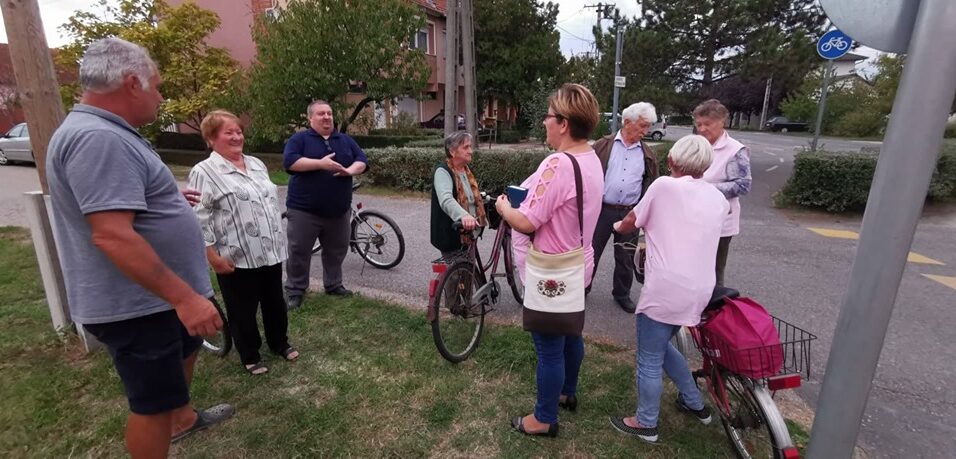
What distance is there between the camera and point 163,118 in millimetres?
14188

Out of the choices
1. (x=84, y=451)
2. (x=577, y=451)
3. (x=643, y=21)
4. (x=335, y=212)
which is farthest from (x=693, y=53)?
(x=84, y=451)

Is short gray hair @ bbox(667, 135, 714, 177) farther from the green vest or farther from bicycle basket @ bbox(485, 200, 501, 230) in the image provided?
bicycle basket @ bbox(485, 200, 501, 230)

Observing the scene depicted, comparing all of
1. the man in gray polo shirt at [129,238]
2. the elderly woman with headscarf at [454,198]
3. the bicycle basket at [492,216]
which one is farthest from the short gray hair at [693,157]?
the man in gray polo shirt at [129,238]

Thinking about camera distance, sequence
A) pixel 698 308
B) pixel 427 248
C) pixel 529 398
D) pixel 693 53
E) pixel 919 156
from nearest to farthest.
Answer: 1. pixel 919 156
2. pixel 698 308
3. pixel 529 398
4. pixel 427 248
5. pixel 693 53

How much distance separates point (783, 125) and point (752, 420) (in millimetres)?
48454

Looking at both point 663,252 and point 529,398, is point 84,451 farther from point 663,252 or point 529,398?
point 663,252

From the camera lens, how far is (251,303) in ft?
9.87

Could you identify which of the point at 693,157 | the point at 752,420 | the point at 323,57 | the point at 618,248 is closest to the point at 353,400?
the point at 752,420

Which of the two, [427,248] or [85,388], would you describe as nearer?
[85,388]

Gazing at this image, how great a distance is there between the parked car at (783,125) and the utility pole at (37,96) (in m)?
48.1

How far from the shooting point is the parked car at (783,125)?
133ft

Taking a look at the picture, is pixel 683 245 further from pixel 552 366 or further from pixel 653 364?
pixel 552 366

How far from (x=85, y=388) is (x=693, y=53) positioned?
1761 centimetres

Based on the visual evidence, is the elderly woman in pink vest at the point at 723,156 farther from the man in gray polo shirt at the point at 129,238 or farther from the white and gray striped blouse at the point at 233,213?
the man in gray polo shirt at the point at 129,238
